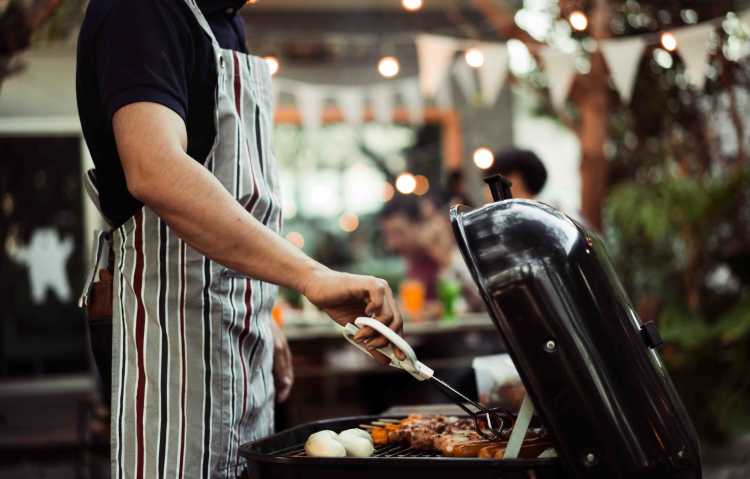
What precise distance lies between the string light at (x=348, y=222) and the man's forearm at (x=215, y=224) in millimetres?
8592

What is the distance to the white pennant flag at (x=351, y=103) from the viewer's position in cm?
902

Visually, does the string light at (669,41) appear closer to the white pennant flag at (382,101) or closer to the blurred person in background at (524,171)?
the blurred person in background at (524,171)

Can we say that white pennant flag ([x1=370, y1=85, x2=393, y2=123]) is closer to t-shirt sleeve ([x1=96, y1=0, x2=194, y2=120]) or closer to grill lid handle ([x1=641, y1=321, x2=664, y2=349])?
t-shirt sleeve ([x1=96, y1=0, x2=194, y2=120])

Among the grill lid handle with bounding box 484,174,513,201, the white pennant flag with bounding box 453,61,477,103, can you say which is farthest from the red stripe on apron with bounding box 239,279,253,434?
the white pennant flag with bounding box 453,61,477,103

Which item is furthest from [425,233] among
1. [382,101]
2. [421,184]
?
[421,184]

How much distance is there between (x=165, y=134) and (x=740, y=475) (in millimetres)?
4869

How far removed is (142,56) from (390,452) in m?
0.82

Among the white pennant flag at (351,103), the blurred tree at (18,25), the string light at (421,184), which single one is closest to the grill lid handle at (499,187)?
the blurred tree at (18,25)

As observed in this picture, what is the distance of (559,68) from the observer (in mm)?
6055

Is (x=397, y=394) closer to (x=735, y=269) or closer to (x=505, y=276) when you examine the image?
(x=735, y=269)

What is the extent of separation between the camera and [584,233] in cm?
153

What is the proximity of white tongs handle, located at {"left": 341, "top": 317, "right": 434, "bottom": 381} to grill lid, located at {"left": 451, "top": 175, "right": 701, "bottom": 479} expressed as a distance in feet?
0.53

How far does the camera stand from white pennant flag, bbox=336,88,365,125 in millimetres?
9016

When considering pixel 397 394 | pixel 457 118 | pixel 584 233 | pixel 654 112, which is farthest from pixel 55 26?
pixel 457 118
